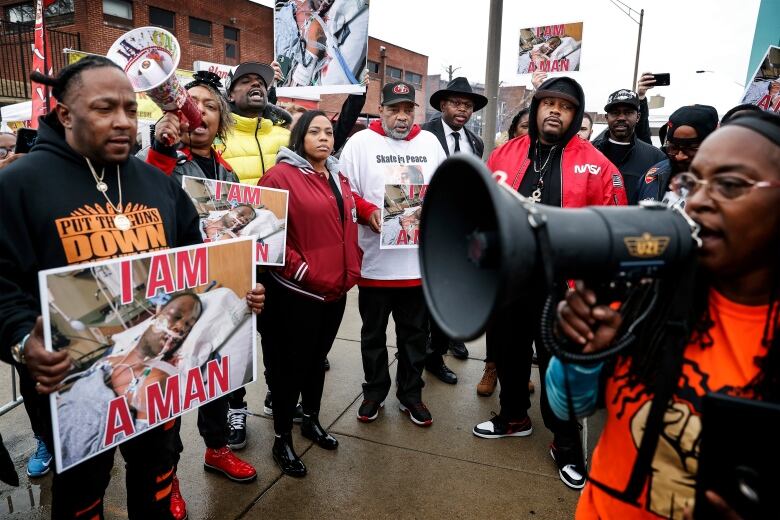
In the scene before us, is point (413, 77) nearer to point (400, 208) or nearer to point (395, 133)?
point (395, 133)

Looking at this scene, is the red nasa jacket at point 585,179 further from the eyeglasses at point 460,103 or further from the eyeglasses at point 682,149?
the eyeglasses at point 460,103

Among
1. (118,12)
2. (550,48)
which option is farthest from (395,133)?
(118,12)

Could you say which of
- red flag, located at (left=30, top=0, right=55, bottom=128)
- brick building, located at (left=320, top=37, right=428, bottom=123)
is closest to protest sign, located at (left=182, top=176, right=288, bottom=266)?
red flag, located at (left=30, top=0, right=55, bottom=128)

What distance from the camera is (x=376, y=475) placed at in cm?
288

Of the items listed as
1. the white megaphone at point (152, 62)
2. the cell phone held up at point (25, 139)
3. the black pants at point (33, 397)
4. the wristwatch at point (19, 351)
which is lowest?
the black pants at point (33, 397)

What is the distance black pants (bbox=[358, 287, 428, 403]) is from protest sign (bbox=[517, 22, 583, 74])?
5.20 meters

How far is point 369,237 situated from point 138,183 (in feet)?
5.77

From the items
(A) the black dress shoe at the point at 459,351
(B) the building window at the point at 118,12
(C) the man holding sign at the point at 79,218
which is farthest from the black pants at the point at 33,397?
(B) the building window at the point at 118,12

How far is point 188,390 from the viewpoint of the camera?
195cm

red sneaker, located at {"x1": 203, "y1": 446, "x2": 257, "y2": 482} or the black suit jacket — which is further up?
the black suit jacket

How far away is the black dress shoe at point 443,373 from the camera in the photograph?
13.3ft

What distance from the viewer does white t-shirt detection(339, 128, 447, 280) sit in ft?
11.0

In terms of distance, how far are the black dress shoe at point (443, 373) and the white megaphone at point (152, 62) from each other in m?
2.77

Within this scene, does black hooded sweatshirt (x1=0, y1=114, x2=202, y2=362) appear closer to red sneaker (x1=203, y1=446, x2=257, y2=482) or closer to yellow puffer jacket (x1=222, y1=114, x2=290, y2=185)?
red sneaker (x1=203, y1=446, x2=257, y2=482)
